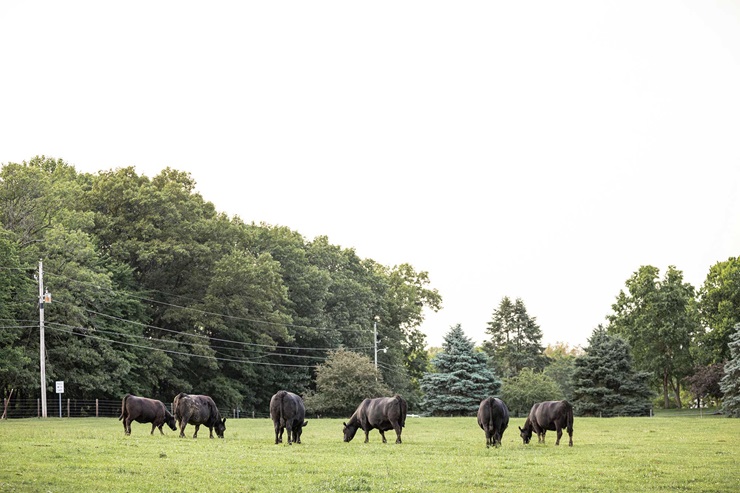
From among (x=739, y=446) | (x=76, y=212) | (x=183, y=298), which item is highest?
(x=76, y=212)

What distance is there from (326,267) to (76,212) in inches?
1471

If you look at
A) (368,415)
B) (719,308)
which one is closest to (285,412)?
(368,415)

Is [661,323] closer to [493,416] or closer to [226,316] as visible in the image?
Result: [226,316]

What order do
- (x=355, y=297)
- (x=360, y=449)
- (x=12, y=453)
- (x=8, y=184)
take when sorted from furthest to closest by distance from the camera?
(x=355, y=297) → (x=8, y=184) → (x=360, y=449) → (x=12, y=453)

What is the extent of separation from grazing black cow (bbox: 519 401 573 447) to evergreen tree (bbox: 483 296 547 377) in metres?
77.8

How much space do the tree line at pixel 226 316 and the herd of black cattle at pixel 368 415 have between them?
26148mm

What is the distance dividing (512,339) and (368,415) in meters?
80.5

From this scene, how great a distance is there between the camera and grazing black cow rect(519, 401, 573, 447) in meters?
29.1

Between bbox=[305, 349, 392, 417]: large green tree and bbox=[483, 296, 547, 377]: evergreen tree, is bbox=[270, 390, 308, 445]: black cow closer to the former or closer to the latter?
bbox=[305, 349, 392, 417]: large green tree

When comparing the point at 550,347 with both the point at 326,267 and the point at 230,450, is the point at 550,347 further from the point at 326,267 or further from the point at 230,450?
the point at 230,450

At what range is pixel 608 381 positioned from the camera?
7094 cm

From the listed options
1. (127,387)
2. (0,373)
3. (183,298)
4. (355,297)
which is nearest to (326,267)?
(355,297)

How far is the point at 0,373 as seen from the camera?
2223 inches

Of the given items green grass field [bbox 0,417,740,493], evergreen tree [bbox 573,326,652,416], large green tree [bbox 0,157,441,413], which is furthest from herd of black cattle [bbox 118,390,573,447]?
evergreen tree [bbox 573,326,652,416]
